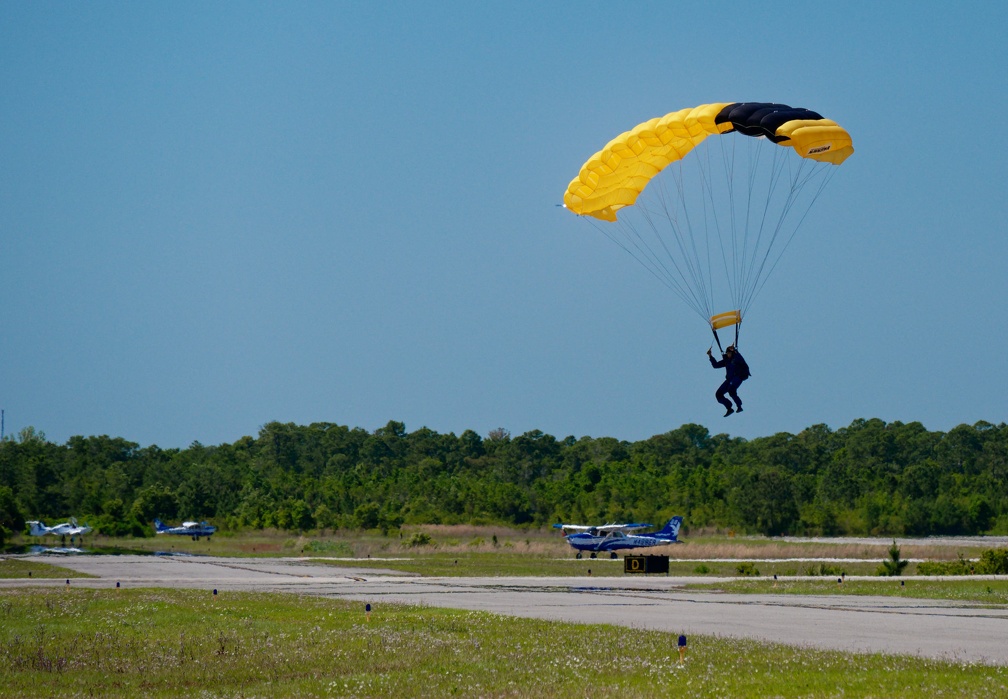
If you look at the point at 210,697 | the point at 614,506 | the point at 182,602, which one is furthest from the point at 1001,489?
the point at 210,697

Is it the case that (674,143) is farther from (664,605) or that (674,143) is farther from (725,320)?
(664,605)

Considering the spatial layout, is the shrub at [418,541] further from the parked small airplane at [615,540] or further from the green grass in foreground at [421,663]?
the green grass in foreground at [421,663]

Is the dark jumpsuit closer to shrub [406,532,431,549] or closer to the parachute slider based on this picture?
the parachute slider

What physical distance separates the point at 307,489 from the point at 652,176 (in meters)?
71.2

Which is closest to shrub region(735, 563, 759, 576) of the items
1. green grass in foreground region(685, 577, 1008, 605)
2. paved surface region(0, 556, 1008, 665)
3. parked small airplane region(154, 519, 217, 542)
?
paved surface region(0, 556, 1008, 665)

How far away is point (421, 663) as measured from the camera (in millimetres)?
15297

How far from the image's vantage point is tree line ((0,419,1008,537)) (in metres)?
74.8

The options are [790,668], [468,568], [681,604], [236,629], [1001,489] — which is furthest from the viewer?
[1001,489]

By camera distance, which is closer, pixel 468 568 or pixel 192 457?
pixel 468 568

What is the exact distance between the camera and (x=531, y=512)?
8225 cm

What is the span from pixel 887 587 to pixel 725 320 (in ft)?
42.4

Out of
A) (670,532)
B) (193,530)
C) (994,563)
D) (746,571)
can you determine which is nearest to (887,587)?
(746,571)

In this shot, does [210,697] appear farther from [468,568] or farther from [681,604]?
[468,568]

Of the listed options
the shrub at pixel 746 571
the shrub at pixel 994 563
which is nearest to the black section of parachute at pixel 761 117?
the shrub at pixel 746 571
